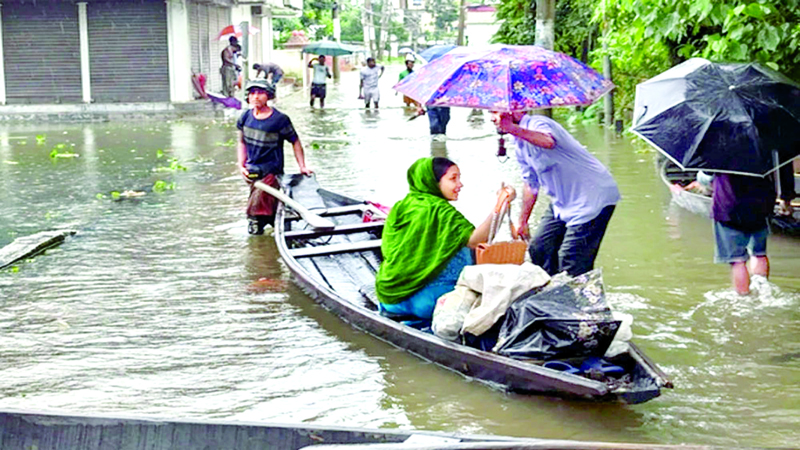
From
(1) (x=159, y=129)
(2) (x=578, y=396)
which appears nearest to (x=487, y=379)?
(2) (x=578, y=396)

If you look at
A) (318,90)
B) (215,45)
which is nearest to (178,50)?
(318,90)

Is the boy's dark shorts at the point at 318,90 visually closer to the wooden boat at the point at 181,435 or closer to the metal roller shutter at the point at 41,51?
the metal roller shutter at the point at 41,51

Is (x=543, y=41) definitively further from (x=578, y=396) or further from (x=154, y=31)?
(x=154, y=31)

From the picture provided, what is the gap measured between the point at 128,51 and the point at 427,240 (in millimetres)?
23561

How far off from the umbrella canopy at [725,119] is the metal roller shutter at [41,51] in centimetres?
2339

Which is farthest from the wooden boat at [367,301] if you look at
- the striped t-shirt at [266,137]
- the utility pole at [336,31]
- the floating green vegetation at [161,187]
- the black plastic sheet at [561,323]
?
the utility pole at [336,31]

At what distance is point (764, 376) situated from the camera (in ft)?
21.5

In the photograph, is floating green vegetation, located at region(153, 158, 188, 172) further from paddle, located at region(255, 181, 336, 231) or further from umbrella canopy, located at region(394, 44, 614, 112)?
umbrella canopy, located at region(394, 44, 614, 112)

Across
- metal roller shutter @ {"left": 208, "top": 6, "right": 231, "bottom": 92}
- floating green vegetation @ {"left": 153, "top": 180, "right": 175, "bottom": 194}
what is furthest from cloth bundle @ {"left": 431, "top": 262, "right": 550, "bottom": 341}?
metal roller shutter @ {"left": 208, "top": 6, "right": 231, "bottom": 92}

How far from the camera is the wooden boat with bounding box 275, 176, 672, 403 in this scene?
217 inches

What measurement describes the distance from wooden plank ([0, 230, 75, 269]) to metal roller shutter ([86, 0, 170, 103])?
1809cm

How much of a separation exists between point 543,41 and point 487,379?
A: 9.20m

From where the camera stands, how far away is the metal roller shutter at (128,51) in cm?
2841

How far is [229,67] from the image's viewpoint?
30.5 metres
